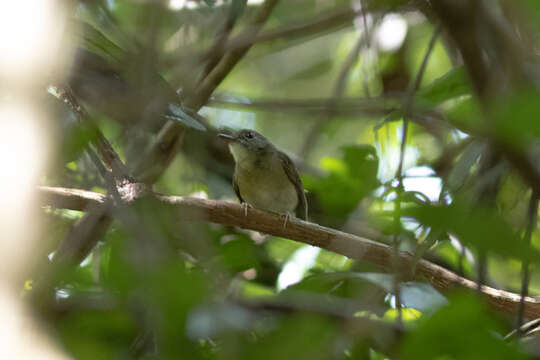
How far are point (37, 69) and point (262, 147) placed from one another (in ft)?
13.6

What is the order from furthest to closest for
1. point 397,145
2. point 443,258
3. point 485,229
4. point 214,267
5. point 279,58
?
1. point 279,58
2. point 443,258
3. point 397,145
4. point 214,267
5. point 485,229

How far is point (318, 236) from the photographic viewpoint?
128 inches

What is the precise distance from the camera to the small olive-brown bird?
5.38m


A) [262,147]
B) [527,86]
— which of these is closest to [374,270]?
[527,86]

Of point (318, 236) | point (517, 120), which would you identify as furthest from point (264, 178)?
point (517, 120)

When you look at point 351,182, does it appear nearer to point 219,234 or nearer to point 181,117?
point 181,117

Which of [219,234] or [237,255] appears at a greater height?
[237,255]

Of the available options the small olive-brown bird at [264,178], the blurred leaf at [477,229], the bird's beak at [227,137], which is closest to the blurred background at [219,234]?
the blurred leaf at [477,229]

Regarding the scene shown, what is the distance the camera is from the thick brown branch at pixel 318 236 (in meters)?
2.97

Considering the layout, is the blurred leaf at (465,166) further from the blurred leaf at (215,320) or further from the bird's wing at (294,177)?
the bird's wing at (294,177)

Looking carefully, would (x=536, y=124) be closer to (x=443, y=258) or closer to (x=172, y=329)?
(x=172, y=329)

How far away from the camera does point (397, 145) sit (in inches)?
161

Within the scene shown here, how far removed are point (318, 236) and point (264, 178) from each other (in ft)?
7.26

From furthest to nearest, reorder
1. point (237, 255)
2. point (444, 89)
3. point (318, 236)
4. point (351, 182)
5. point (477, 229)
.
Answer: point (318, 236), point (351, 182), point (444, 89), point (237, 255), point (477, 229)
